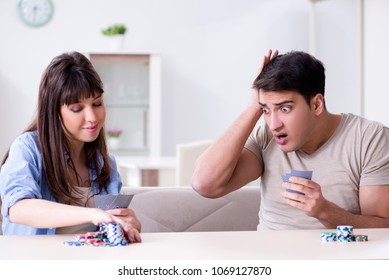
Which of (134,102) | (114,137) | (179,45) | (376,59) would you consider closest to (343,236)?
(376,59)

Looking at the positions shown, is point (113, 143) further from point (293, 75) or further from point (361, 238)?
point (361, 238)

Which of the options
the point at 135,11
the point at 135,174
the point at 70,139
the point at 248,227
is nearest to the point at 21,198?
the point at 70,139

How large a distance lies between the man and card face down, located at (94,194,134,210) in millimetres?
620

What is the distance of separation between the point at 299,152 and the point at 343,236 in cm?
66

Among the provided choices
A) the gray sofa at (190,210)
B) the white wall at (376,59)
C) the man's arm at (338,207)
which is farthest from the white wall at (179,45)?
the man's arm at (338,207)

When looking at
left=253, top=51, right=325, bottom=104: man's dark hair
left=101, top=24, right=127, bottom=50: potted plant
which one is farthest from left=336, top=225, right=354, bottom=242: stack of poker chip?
left=101, top=24, right=127, bottom=50: potted plant

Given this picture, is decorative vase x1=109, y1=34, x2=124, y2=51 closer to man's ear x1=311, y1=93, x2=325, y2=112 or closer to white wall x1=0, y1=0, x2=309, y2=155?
white wall x1=0, y1=0, x2=309, y2=155

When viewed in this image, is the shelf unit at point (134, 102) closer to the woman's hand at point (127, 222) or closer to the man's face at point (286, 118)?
the man's face at point (286, 118)

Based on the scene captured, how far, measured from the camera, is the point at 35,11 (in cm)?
762

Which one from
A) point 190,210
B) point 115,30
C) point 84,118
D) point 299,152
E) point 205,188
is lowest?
point 190,210

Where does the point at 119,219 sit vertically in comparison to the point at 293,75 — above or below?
below

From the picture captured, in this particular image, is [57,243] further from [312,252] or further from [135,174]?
[135,174]

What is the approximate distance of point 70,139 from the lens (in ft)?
7.96

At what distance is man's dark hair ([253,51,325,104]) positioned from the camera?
8.02 feet
